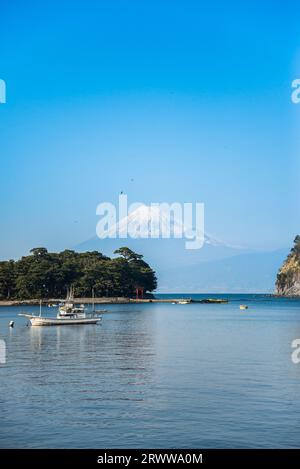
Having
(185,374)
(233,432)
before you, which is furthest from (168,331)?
(233,432)

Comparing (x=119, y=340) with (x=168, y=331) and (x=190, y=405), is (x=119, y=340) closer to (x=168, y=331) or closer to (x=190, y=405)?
(x=168, y=331)

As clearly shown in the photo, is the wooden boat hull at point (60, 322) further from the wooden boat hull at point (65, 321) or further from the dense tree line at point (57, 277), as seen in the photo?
the dense tree line at point (57, 277)

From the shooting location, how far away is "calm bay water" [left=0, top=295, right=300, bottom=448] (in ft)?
73.5

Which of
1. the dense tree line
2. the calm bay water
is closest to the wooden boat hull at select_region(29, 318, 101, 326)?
the calm bay water

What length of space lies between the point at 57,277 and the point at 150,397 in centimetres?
15083

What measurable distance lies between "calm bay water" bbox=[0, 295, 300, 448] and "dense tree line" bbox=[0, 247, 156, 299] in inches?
4805

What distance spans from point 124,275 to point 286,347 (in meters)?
145

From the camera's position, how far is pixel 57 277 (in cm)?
17825

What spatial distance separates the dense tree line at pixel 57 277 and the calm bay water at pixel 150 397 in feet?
400

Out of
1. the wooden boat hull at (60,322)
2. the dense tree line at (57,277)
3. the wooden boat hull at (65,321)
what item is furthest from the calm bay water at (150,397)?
the dense tree line at (57,277)

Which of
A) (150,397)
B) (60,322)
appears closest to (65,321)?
(60,322)

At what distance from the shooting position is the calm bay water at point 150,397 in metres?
22.4

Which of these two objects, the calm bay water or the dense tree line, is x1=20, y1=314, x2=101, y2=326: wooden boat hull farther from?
the dense tree line

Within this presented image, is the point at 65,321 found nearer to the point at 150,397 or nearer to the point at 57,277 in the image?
the point at 150,397
